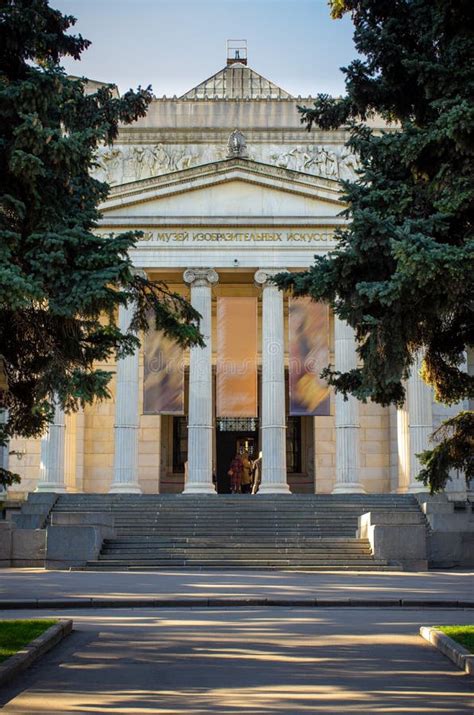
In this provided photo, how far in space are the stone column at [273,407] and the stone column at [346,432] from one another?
82.3 inches

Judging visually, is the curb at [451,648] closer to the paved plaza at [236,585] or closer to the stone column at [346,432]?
the paved plaza at [236,585]

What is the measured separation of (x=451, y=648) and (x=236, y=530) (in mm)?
20059

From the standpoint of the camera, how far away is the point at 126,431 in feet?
126

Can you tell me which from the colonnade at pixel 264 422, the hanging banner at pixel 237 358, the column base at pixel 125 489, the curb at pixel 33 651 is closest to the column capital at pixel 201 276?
the colonnade at pixel 264 422

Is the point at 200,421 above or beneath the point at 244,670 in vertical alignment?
above

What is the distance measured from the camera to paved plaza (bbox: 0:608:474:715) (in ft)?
28.2

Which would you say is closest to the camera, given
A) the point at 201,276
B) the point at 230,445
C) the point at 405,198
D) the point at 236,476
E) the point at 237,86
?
the point at 405,198

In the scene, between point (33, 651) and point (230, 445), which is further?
point (230, 445)

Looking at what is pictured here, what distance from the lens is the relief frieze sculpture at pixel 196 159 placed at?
4278 cm

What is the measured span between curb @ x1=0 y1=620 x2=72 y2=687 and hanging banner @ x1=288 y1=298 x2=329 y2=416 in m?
24.0

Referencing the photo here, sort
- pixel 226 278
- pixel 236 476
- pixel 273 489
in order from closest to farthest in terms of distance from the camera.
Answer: pixel 273 489
pixel 226 278
pixel 236 476

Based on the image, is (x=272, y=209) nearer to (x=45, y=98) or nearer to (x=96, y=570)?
(x=96, y=570)

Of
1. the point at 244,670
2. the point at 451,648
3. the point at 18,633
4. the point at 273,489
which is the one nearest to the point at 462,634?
the point at 451,648

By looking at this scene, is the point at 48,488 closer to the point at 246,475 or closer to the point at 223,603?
the point at 246,475
